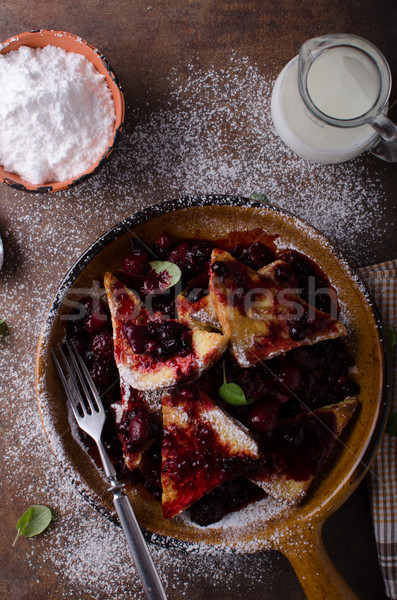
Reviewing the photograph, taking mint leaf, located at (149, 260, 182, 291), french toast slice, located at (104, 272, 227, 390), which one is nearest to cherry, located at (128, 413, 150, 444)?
french toast slice, located at (104, 272, 227, 390)

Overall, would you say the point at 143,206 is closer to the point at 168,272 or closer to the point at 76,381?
the point at 168,272

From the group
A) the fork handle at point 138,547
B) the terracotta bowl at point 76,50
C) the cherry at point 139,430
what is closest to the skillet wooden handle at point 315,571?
the fork handle at point 138,547

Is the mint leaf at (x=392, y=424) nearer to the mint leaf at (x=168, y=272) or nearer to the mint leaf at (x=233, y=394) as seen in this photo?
the mint leaf at (x=233, y=394)

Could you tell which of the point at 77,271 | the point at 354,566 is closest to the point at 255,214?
the point at 77,271

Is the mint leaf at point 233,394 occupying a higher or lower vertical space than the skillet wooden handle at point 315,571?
higher

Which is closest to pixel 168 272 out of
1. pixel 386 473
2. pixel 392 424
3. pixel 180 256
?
pixel 180 256

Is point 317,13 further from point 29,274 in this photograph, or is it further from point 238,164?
point 29,274

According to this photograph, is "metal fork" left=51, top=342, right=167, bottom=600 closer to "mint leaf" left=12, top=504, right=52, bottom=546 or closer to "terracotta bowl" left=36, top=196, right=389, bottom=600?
"terracotta bowl" left=36, top=196, right=389, bottom=600
